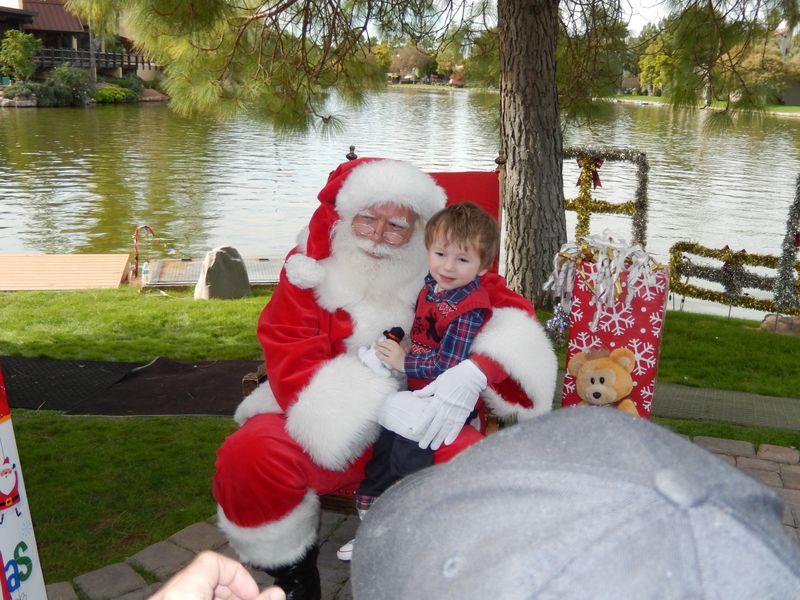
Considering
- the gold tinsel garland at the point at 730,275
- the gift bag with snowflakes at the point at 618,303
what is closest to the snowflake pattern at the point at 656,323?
the gift bag with snowflakes at the point at 618,303

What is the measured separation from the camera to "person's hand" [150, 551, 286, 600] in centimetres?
74

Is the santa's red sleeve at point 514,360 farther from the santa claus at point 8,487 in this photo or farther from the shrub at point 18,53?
the shrub at point 18,53

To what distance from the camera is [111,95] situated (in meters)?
39.0

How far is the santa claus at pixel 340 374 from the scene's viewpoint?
2393mm

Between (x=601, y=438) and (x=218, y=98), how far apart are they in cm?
608

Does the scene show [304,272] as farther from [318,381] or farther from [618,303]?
[618,303]

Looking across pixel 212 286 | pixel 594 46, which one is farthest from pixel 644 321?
pixel 212 286

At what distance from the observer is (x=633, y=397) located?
134 inches

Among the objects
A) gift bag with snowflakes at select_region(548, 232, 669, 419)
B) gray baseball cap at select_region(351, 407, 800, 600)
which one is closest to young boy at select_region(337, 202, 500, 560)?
gift bag with snowflakes at select_region(548, 232, 669, 419)

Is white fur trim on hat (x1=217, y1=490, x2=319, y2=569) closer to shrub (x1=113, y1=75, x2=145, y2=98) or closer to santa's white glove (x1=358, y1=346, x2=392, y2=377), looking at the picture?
santa's white glove (x1=358, y1=346, x2=392, y2=377)

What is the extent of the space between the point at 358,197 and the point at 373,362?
0.59m

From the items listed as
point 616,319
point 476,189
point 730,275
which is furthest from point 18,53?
point 616,319

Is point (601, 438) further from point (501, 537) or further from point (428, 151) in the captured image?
point (428, 151)

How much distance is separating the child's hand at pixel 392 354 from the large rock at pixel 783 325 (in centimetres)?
577
